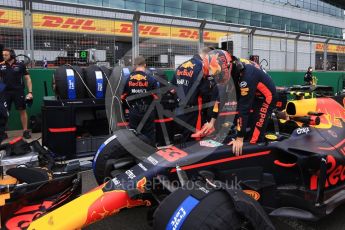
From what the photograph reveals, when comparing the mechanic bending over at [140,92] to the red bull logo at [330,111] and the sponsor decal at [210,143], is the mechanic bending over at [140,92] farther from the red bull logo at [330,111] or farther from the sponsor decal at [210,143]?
the red bull logo at [330,111]

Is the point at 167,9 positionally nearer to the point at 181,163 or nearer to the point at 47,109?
the point at 47,109

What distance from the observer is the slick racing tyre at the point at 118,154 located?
3.47m

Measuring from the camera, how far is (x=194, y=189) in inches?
92.8

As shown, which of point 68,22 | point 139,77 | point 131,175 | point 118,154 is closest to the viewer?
point 131,175

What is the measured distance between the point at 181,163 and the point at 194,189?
497 millimetres

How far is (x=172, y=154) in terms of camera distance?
2.95m

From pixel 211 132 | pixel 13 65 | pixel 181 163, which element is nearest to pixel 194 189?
pixel 181 163

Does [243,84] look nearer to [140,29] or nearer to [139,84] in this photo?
[139,84]

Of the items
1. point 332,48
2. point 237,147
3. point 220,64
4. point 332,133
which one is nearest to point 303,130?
point 332,133

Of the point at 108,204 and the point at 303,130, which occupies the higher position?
the point at 303,130

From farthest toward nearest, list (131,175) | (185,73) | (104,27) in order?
(104,27) < (185,73) < (131,175)

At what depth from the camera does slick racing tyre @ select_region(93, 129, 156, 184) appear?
3.47 meters

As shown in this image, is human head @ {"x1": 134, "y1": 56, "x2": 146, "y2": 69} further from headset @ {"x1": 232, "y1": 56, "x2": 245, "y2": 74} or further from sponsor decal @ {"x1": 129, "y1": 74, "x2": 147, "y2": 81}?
headset @ {"x1": 232, "y1": 56, "x2": 245, "y2": 74}

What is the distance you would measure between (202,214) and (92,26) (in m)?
6.29
